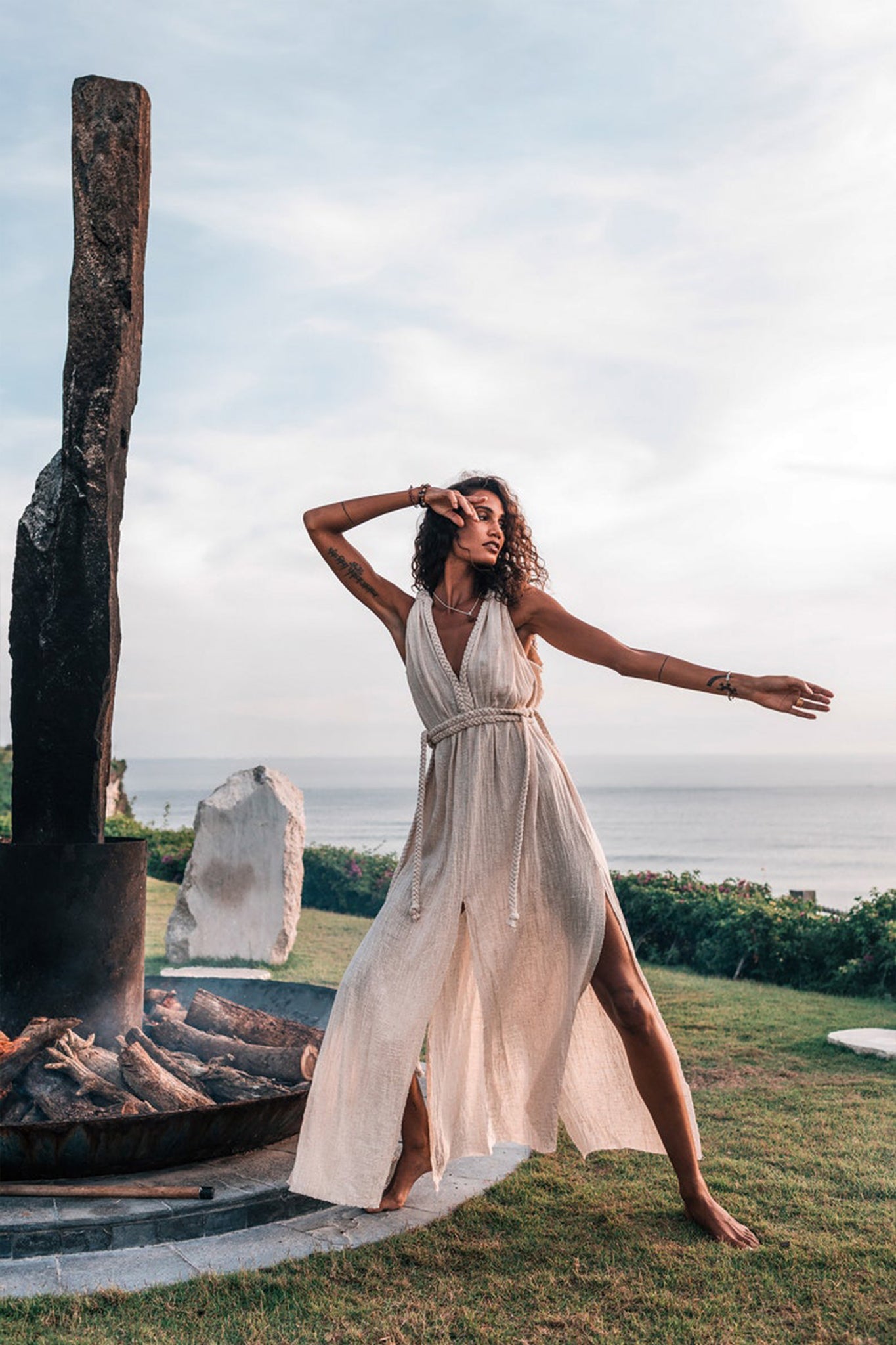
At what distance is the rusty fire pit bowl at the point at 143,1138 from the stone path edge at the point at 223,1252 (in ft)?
1.33

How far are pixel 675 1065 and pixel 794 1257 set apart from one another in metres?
0.62

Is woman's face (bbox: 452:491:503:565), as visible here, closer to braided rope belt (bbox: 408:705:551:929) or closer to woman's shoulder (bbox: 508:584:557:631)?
woman's shoulder (bbox: 508:584:557:631)

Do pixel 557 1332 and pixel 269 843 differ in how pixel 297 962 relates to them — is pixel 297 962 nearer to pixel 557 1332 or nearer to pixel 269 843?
pixel 269 843

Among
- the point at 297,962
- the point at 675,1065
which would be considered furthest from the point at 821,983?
the point at 675,1065

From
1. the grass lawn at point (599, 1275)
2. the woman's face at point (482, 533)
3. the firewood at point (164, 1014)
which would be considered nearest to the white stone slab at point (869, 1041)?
the grass lawn at point (599, 1275)

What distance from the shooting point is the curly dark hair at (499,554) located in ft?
13.0

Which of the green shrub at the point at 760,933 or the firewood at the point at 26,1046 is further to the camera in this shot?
the green shrub at the point at 760,933

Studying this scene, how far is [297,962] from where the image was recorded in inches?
389

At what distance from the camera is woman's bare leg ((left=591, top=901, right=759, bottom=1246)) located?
12.1 feet

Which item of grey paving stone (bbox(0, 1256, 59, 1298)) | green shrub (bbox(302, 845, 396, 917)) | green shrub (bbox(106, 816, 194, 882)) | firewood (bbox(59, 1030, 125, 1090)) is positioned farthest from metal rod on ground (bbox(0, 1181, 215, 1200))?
green shrub (bbox(106, 816, 194, 882))

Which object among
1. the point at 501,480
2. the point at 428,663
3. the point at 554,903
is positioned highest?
the point at 501,480

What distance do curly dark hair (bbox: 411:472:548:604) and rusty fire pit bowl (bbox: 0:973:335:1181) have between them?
6.13 feet

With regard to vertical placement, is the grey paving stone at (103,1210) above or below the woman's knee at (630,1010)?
below

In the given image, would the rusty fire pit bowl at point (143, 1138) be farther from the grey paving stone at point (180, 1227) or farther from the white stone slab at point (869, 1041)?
the white stone slab at point (869, 1041)
